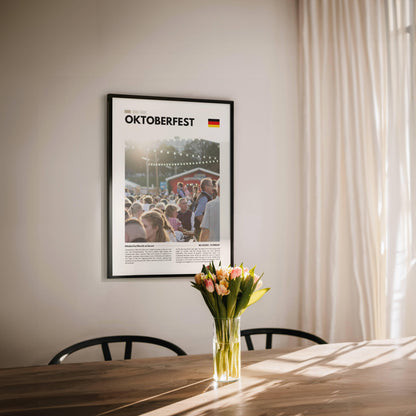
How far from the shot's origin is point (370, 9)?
273cm

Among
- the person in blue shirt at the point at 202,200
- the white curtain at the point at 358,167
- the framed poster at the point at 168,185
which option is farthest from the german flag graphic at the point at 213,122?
the white curtain at the point at 358,167

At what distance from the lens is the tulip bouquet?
5.44ft

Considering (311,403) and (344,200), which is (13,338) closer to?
(311,403)

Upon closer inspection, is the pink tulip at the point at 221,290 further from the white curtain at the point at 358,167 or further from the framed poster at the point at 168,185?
the white curtain at the point at 358,167

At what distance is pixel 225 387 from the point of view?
65.0 inches

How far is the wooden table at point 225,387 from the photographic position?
1462 millimetres

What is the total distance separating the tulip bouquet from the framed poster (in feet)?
3.46

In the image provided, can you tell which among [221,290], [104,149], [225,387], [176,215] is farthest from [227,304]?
[104,149]

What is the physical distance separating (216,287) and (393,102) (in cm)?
168

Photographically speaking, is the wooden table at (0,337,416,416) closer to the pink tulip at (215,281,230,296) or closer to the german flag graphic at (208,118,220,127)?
the pink tulip at (215,281,230,296)

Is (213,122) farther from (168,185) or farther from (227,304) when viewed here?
(227,304)

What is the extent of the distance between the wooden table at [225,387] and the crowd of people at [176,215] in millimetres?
Answer: 883

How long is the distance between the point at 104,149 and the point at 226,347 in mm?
1468

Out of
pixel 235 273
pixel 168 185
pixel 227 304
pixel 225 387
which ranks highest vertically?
pixel 168 185
